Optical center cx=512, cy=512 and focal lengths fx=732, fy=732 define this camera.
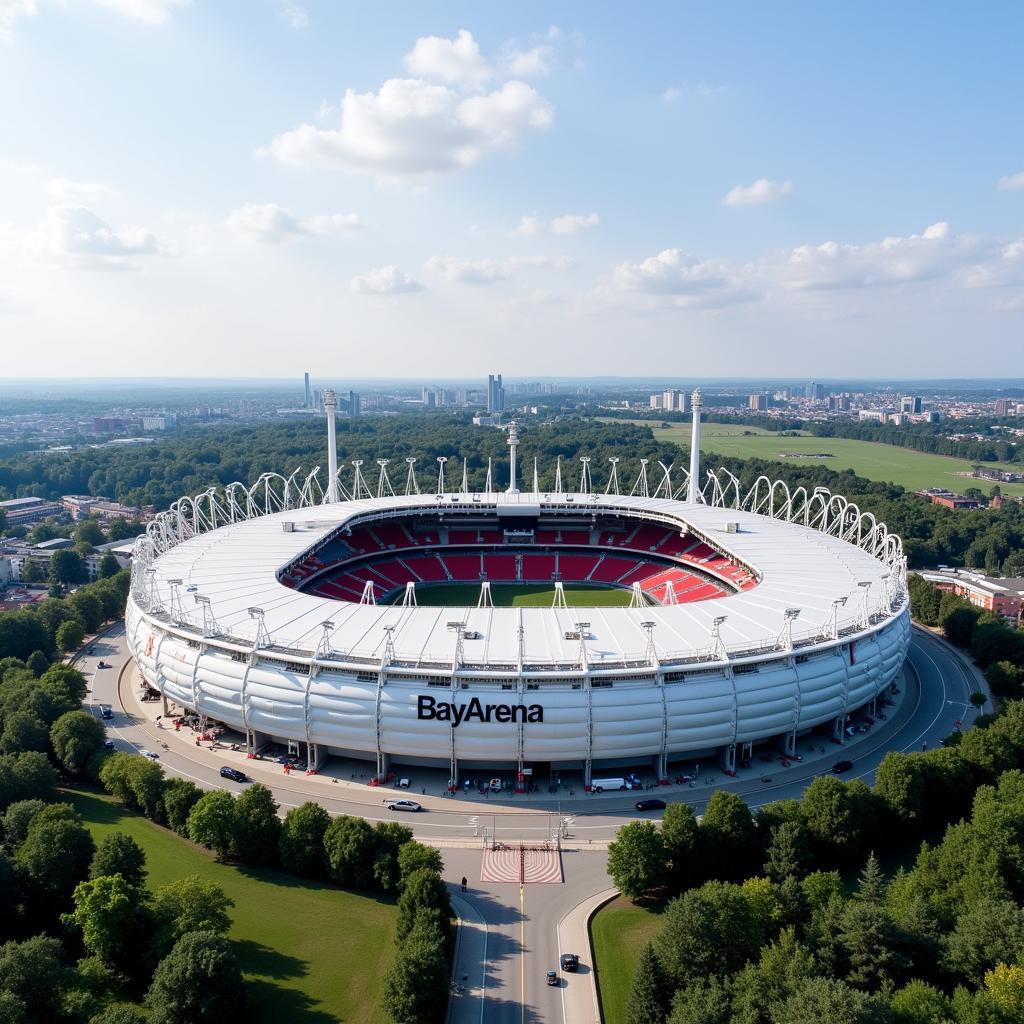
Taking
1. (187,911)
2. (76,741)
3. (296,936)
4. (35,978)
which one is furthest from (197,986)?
(76,741)

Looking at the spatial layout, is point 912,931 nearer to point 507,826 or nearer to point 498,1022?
point 498,1022

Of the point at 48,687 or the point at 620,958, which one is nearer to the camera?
the point at 620,958

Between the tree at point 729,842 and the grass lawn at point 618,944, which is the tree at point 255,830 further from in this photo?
the tree at point 729,842

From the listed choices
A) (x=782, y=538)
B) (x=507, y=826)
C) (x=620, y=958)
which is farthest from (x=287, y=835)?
(x=782, y=538)

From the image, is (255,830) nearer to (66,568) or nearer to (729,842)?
(729,842)

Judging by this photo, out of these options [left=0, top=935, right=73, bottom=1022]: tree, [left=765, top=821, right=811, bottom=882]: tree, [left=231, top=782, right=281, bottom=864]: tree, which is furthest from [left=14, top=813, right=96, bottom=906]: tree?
[left=765, top=821, right=811, bottom=882]: tree

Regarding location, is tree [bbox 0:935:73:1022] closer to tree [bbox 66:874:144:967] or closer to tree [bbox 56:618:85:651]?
tree [bbox 66:874:144:967]
